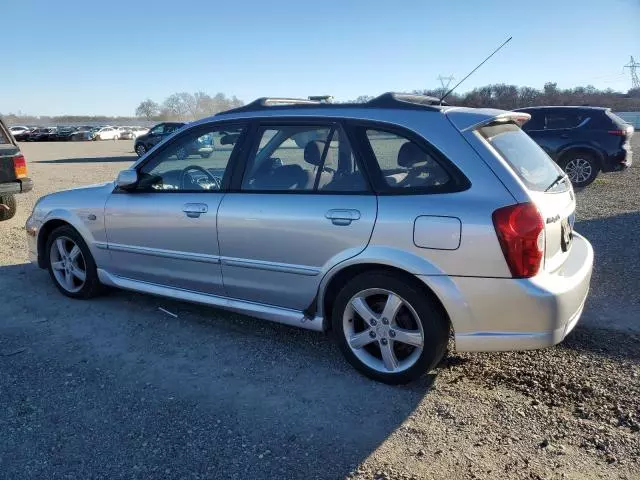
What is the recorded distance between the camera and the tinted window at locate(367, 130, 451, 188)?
124 inches

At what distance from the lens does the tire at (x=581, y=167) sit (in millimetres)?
11273

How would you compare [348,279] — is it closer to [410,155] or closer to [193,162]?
[410,155]

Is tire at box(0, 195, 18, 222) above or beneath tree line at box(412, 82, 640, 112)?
beneath

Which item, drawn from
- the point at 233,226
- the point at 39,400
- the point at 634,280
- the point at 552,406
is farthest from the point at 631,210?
the point at 39,400

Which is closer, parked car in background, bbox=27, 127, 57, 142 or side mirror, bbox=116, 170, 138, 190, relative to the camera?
side mirror, bbox=116, 170, 138, 190

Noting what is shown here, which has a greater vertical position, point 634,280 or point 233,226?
point 233,226

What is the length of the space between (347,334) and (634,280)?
11.1 ft

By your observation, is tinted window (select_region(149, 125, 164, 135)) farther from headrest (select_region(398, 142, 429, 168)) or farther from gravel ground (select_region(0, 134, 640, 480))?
headrest (select_region(398, 142, 429, 168))

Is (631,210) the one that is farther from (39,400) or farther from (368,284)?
(39,400)

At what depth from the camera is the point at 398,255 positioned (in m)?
3.13

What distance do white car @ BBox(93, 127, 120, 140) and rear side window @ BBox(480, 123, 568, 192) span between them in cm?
5707

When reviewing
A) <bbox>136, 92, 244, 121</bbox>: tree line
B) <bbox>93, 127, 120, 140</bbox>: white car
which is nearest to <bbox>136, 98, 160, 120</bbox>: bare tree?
<bbox>136, 92, 244, 121</bbox>: tree line

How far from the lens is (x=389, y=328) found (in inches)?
130

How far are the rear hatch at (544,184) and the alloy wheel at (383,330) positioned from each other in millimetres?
859
